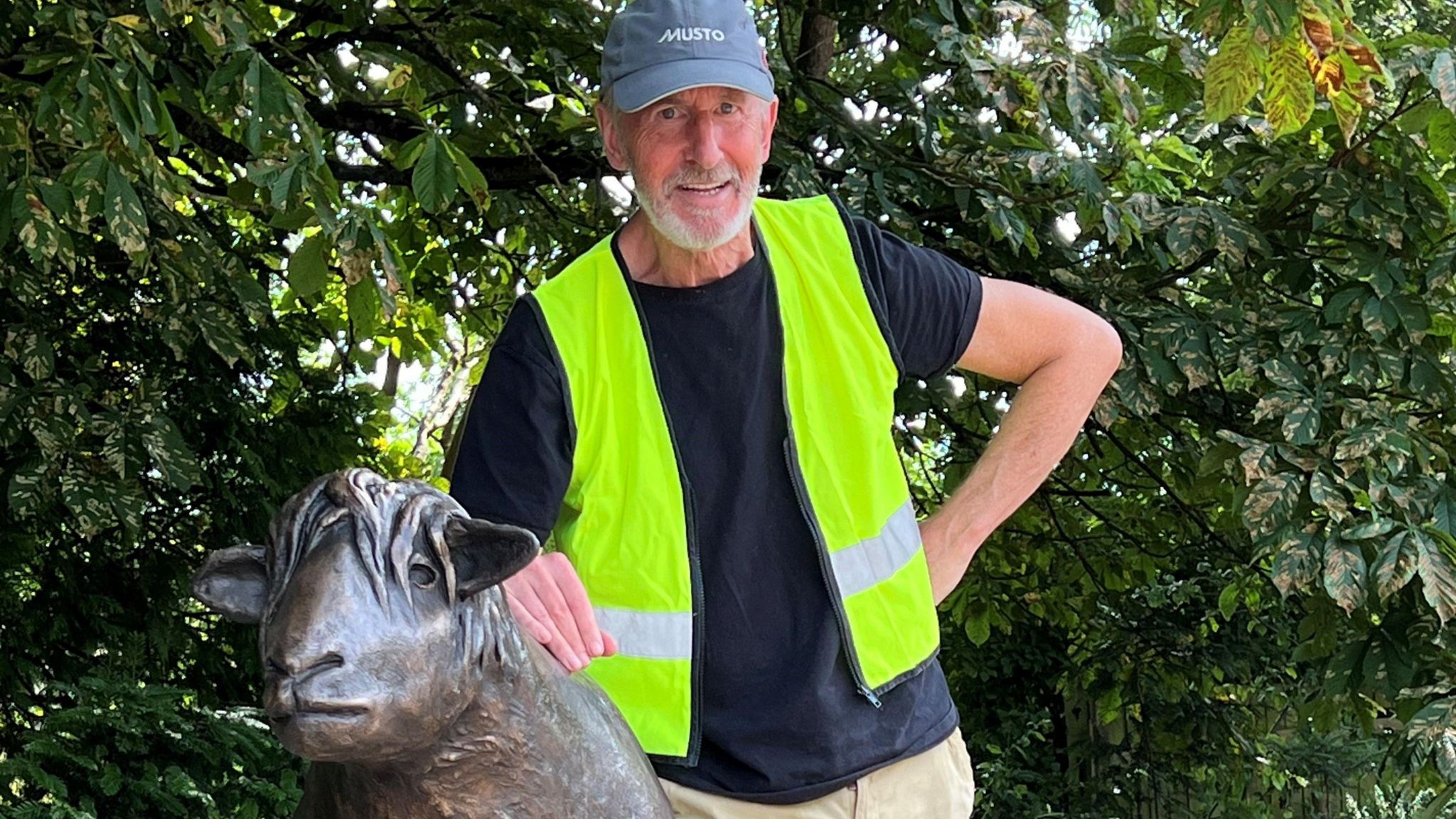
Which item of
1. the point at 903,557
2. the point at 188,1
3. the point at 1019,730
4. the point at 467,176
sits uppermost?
the point at 188,1

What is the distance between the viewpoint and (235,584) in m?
1.53

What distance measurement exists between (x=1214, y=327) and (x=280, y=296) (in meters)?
3.84

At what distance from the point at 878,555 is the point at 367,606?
105 cm

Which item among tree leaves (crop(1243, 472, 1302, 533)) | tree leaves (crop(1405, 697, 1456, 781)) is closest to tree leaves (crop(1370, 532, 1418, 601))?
tree leaves (crop(1243, 472, 1302, 533))

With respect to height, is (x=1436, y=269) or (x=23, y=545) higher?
(x=1436, y=269)

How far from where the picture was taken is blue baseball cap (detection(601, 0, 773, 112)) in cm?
229

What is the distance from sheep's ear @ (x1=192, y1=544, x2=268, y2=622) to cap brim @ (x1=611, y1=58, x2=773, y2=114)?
3.28 ft

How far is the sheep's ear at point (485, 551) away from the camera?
153cm

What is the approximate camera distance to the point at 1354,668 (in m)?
4.21

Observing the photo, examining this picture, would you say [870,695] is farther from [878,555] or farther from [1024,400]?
[1024,400]

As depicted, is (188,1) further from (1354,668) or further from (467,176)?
(1354,668)

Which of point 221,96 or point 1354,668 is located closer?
point 221,96

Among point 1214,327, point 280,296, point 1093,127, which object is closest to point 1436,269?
point 1214,327

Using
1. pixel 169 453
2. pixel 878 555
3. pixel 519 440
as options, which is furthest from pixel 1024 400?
pixel 169 453
